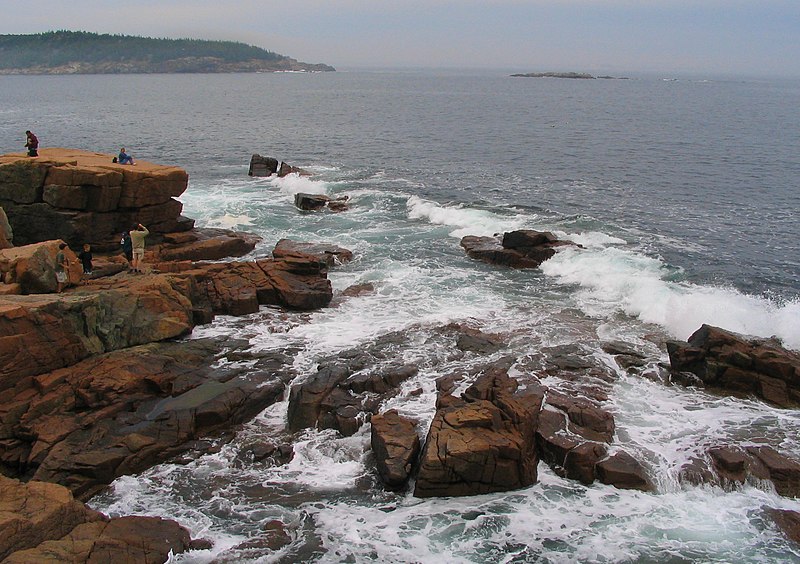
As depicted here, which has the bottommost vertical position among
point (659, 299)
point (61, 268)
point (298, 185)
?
point (659, 299)

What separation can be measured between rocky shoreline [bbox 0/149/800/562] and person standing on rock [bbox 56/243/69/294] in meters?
0.31

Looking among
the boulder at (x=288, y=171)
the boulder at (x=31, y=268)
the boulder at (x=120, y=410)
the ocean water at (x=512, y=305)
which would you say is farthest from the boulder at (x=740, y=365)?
the boulder at (x=288, y=171)

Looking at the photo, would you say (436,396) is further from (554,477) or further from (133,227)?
(133,227)

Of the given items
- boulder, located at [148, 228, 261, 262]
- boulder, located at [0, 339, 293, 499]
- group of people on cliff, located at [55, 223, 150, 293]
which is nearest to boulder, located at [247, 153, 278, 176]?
boulder, located at [148, 228, 261, 262]

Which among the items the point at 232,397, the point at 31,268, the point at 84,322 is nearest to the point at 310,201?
the point at 31,268

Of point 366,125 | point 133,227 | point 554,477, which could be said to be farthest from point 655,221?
point 366,125

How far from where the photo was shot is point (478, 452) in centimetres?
1429

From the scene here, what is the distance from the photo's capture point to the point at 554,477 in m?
15.0

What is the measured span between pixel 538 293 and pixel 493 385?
9804 millimetres

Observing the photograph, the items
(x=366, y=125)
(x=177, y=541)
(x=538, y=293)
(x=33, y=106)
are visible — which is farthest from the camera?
(x=33, y=106)

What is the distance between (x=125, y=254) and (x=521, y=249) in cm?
1817

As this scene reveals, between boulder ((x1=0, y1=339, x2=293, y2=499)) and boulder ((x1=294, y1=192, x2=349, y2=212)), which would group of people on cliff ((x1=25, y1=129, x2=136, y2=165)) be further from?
boulder ((x1=0, y1=339, x2=293, y2=499))

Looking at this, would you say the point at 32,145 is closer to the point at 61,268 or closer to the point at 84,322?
the point at 61,268

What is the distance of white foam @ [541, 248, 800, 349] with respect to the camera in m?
22.6
